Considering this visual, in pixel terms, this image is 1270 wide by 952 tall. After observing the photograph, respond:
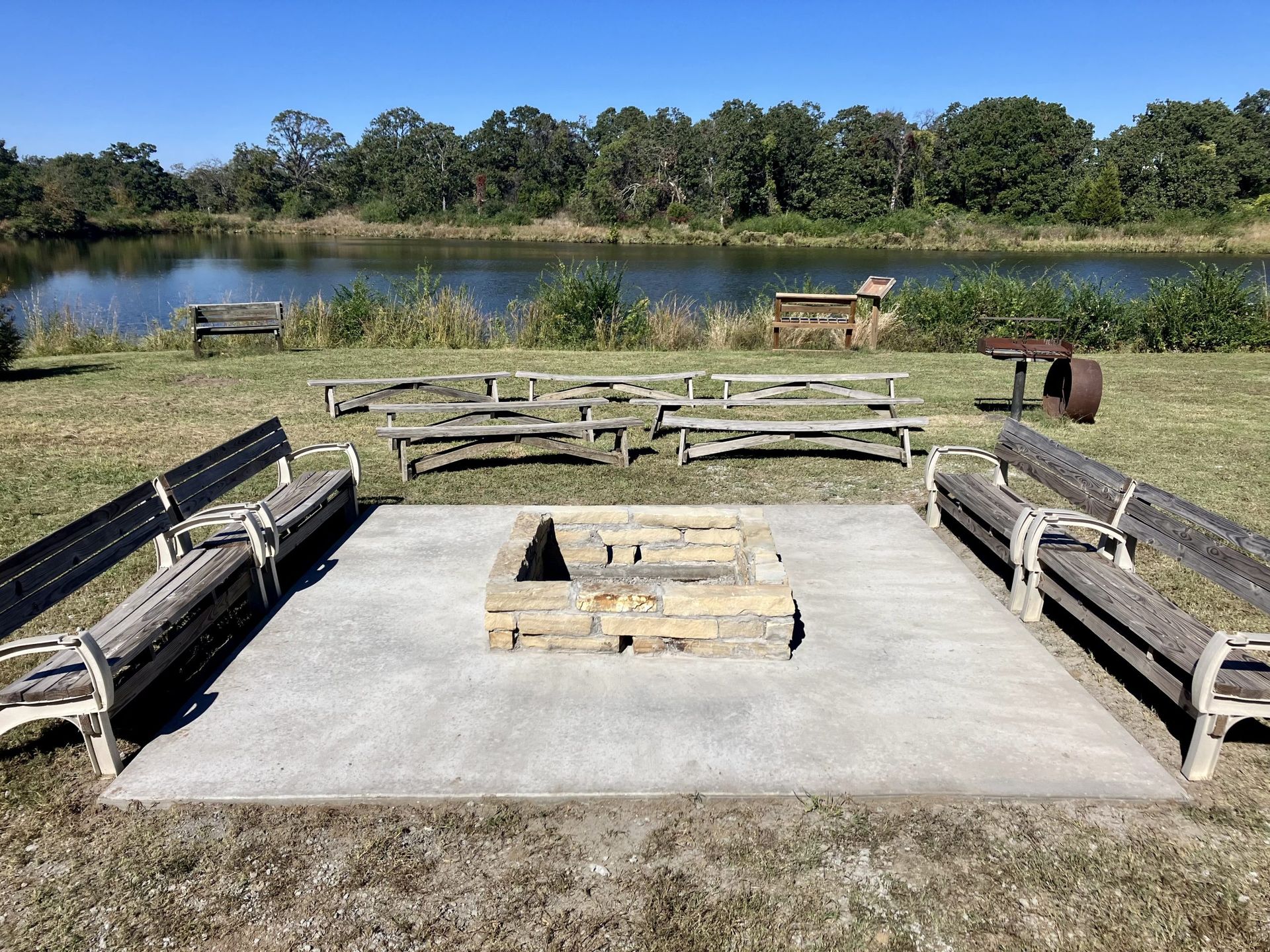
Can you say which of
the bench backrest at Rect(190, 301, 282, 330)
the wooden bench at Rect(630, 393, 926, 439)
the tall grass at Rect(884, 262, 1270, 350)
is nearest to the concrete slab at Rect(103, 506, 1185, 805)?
the wooden bench at Rect(630, 393, 926, 439)

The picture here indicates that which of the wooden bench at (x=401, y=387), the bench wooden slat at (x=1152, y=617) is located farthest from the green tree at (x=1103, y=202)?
the bench wooden slat at (x=1152, y=617)

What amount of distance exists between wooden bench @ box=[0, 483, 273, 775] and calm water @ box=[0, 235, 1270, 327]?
16.2 meters

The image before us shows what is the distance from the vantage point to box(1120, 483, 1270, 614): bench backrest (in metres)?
3.18

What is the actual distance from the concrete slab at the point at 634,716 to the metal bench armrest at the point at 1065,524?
13.9 inches

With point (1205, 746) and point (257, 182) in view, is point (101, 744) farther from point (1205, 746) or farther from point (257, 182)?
point (257, 182)

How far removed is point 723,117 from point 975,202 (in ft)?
68.6

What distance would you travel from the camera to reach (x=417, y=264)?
32406 mm

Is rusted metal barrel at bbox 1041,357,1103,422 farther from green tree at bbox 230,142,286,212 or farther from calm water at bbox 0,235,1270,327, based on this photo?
green tree at bbox 230,142,286,212

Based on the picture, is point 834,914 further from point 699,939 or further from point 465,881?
point 465,881

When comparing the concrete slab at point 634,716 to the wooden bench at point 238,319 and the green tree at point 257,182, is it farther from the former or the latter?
the green tree at point 257,182

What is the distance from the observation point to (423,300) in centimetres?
1459

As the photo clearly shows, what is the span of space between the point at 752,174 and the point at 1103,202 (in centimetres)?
2280

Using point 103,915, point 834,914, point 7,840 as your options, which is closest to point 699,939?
point 834,914

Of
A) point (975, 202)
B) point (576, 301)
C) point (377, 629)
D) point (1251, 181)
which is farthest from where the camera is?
point (975, 202)
